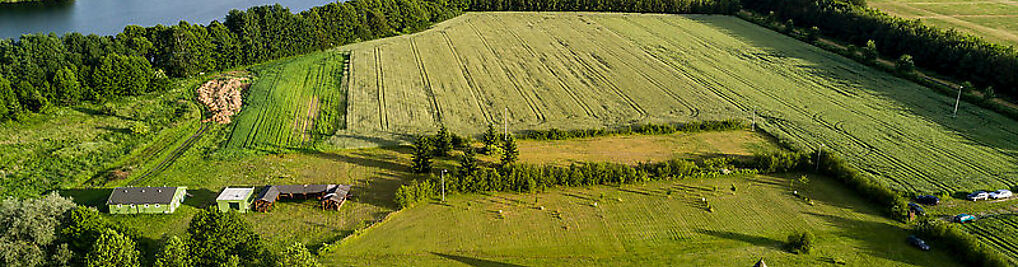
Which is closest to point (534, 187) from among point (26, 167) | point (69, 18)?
point (26, 167)

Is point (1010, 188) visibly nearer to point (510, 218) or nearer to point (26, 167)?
point (510, 218)

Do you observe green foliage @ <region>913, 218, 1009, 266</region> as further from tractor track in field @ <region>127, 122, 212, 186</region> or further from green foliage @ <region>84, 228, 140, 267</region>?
tractor track in field @ <region>127, 122, 212, 186</region>

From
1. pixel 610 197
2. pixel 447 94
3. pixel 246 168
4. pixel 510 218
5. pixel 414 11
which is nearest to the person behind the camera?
pixel 510 218

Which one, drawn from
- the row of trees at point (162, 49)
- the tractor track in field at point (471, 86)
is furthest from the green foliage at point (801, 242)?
the row of trees at point (162, 49)

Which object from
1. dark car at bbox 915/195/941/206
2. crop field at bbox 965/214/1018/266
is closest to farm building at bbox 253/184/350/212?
dark car at bbox 915/195/941/206

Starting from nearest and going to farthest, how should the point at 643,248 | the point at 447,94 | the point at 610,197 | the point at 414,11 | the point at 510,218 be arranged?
1. the point at 643,248
2. the point at 510,218
3. the point at 610,197
4. the point at 447,94
5. the point at 414,11

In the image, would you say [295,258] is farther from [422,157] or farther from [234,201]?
[422,157]
